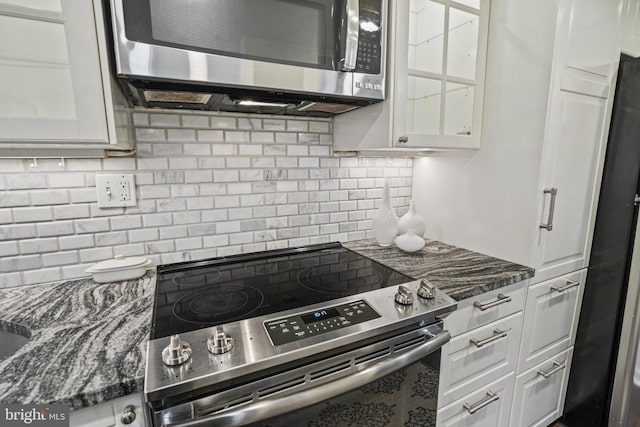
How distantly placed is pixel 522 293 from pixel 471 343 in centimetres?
32

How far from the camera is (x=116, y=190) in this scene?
114 centimetres

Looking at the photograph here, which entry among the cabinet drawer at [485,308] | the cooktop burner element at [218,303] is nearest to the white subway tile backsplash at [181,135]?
the cooktop burner element at [218,303]

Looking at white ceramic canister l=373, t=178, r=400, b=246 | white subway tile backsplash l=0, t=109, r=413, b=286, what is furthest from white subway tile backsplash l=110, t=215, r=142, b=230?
white ceramic canister l=373, t=178, r=400, b=246

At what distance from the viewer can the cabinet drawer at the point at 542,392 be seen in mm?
1385

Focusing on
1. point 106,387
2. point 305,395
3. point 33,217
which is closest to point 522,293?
point 305,395

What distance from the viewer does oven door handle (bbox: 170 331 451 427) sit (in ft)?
2.17

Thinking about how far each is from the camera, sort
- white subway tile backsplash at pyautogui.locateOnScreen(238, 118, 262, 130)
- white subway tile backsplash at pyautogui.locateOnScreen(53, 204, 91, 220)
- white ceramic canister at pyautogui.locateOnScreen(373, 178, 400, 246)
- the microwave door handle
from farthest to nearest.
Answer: white ceramic canister at pyautogui.locateOnScreen(373, 178, 400, 246)
white subway tile backsplash at pyautogui.locateOnScreen(238, 118, 262, 130)
white subway tile backsplash at pyautogui.locateOnScreen(53, 204, 91, 220)
the microwave door handle

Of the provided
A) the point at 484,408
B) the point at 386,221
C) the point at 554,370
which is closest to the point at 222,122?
the point at 386,221

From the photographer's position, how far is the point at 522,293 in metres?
1.26

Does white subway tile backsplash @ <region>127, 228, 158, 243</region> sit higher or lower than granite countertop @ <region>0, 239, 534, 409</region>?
higher

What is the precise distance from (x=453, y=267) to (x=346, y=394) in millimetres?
709

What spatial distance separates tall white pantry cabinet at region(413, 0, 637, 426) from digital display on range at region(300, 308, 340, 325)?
0.81 metres

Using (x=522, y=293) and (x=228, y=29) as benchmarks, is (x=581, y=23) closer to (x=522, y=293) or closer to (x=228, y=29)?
(x=522, y=293)

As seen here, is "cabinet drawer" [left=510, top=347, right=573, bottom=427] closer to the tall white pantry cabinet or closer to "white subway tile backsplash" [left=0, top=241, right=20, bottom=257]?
the tall white pantry cabinet
